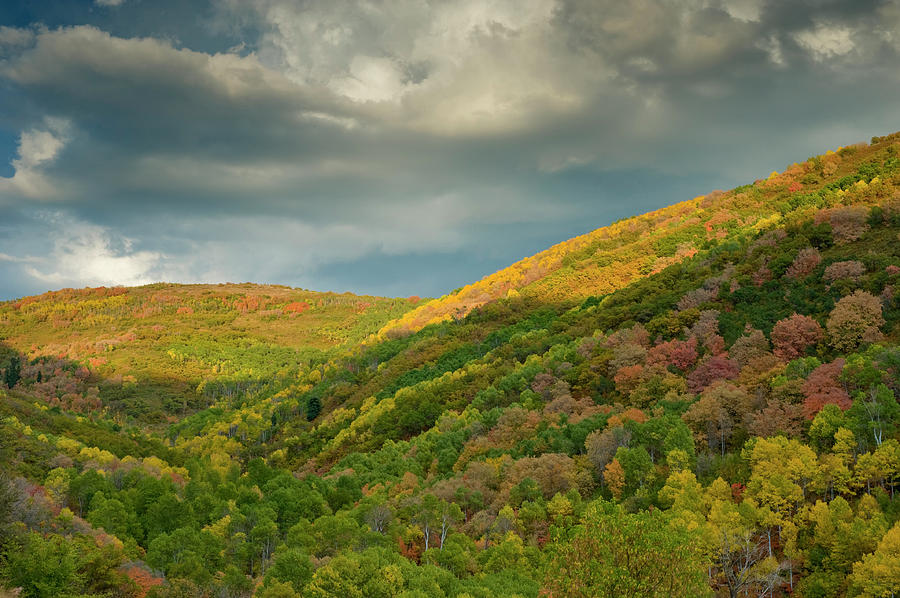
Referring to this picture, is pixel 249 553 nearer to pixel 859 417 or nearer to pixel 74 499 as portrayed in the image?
pixel 74 499

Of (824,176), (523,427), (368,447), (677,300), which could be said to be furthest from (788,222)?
(368,447)

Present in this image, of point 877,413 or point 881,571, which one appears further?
point 877,413

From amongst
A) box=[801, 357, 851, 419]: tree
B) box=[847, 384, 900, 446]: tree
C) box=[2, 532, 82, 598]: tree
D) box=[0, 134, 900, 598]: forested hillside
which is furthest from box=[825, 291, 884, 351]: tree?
box=[2, 532, 82, 598]: tree

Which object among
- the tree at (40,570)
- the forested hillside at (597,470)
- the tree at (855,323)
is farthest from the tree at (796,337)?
the tree at (40,570)

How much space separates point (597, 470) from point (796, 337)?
105 feet

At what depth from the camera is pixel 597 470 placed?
7956 centimetres

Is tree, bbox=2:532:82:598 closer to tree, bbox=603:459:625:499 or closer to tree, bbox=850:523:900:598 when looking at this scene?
tree, bbox=603:459:625:499

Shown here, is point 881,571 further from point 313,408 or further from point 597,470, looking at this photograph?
point 313,408

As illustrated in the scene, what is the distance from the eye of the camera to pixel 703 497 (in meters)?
Answer: 62.0

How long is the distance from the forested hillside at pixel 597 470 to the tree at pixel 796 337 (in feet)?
0.86

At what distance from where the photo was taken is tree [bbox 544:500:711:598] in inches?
1443

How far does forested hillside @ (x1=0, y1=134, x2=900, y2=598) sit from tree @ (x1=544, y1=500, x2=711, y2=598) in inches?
5.5

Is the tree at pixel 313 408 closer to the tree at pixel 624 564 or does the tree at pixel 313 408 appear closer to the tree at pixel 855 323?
the tree at pixel 855 323

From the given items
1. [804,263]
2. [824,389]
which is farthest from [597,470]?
[804,263]
